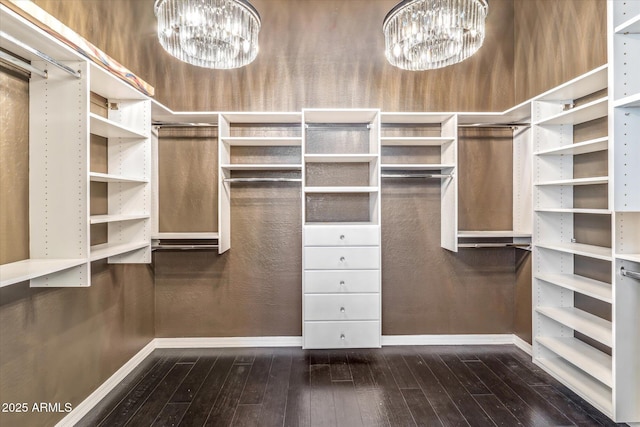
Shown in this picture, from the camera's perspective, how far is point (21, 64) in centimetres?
147

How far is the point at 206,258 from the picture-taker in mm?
3020

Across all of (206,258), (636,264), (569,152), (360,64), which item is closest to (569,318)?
(636,264)

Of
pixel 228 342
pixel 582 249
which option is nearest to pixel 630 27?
pixel 582 249

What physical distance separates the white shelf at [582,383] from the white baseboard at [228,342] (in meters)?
1.99

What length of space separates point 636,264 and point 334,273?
73.0 inches

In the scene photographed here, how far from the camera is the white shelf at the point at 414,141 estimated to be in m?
2.75

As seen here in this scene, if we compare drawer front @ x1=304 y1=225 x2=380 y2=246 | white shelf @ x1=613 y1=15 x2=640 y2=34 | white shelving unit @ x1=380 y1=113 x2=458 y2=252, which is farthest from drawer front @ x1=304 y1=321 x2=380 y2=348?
white shelf @ x1=613 y1=15 x2=640 y2=34

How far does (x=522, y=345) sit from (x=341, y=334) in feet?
5.40

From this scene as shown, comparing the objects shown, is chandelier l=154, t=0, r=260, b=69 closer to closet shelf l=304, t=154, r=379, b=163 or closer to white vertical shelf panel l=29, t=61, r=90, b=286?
white vertical shelf panel l=29, t=61, r=90, b=286

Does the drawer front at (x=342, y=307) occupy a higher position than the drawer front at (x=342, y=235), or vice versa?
the drawer front at (x=342, y=235)

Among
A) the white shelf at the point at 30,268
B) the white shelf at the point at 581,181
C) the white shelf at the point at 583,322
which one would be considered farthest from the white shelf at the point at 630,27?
the white shelf at the point at 30,268

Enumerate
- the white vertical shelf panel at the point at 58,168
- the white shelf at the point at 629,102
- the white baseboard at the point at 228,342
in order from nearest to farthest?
1. the white shelf at the point at 629,102
2. the white vertical shelf panel at the point at 58,168
3. the white baseboard at the point at 228,342

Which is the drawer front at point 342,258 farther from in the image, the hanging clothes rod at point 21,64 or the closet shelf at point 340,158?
the hanging clothes rod at point 21,64

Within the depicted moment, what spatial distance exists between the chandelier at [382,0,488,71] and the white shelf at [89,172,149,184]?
1787mm
